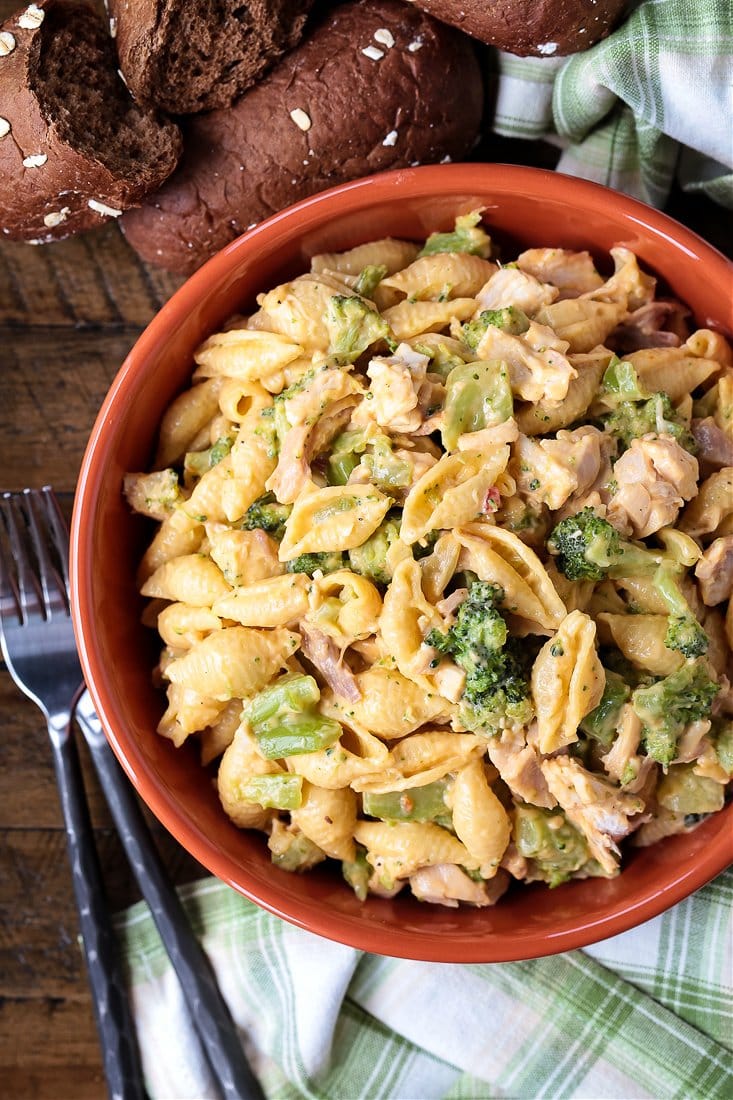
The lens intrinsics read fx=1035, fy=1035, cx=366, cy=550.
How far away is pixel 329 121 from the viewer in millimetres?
2609

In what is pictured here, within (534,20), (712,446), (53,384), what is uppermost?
(534,20)

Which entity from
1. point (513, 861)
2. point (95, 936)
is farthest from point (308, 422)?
point (95, 936)

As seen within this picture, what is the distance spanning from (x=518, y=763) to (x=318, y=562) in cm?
63

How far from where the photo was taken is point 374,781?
2.36 meters

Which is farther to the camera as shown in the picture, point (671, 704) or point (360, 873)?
Result: point (360, 873)

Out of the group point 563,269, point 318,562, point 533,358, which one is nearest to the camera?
point 533,358

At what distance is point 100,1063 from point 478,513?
7.22 feet

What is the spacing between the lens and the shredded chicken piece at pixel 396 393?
7.27ft

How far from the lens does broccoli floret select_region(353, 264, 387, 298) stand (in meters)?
2.51

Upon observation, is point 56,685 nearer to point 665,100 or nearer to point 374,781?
point 374,781

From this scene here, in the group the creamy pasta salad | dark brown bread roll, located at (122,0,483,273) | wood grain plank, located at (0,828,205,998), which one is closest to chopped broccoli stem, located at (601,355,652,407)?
the creamy pasta salad

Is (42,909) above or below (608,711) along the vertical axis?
below

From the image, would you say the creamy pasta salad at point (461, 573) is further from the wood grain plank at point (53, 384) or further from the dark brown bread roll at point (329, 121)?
the wood grain plank at point (53, 384)

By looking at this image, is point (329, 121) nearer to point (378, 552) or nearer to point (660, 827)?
point (378, 552)
